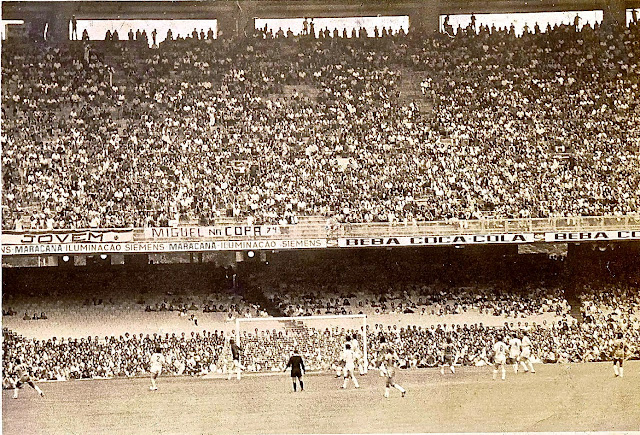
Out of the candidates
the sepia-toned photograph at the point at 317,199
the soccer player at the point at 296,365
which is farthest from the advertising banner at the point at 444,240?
the soccer player at the point at 296,365

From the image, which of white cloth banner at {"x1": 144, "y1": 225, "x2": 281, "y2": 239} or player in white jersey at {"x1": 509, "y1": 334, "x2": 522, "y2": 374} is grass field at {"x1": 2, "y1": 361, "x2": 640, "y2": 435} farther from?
white cloth banner at {"x1": 144, "y1": 225, "x2": 281, "y2": 239}

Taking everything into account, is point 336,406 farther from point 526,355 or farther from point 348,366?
point 526,355

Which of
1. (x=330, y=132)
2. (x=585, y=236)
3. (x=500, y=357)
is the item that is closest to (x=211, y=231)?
(x=330, y=132)

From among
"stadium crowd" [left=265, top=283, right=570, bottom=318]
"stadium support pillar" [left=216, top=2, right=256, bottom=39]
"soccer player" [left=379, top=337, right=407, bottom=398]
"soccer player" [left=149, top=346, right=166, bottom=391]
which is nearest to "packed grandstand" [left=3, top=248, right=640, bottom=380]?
"stadium crowd" [left=265, top=283, right=570, bottom=318]

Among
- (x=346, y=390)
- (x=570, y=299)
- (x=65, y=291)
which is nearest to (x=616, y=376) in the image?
(x=570, y=299)

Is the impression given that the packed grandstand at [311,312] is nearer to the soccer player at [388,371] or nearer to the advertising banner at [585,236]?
the advertising banner at [585,236]

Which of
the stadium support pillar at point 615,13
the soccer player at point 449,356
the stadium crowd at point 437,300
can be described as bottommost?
the soccer player at point 449,356

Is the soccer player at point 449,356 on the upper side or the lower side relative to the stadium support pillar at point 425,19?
lower
